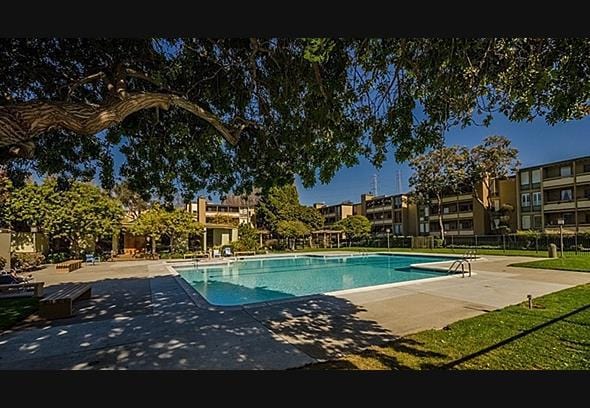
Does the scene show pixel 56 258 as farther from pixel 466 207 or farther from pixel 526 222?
pixel 526 222

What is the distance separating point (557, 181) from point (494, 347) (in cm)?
3490

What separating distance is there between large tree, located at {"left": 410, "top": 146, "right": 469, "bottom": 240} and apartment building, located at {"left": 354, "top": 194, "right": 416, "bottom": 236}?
5.95m

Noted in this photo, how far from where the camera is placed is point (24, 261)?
57.2 ft

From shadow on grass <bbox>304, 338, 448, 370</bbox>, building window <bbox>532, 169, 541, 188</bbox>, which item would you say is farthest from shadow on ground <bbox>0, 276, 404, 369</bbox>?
building window <bbox>532, 169, 541, 188</bbox>

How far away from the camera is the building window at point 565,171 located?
30.4 metres

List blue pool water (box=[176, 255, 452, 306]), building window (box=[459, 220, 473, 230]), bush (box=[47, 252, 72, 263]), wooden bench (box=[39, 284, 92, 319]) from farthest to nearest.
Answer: building window (box=[459, 220, 473, 230])
bush (box=[47, 252, 72, 263])
blue pool water (box=[176, 255, 452, 306])
wooden bench (box=[39, 284, 92, 319])

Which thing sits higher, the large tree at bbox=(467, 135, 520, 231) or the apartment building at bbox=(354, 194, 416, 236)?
the large tree at bbox=(467, 135, 520, 231)

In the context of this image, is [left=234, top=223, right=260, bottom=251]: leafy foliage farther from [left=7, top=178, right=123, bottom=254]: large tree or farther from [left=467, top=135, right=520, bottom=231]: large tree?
[left=467, top=135, right=520, bottom=231]: large tree

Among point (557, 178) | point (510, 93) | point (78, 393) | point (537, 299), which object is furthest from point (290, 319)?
point (557, 178)

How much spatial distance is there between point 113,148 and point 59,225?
17.6 metres

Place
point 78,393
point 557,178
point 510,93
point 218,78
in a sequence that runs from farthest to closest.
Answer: point 557,178 < point 218,78 < point 510,93 < point 78,393

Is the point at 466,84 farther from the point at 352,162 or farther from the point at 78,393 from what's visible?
the point at 78,393

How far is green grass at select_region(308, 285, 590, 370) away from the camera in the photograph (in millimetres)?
4035

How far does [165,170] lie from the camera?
7.27 meters
